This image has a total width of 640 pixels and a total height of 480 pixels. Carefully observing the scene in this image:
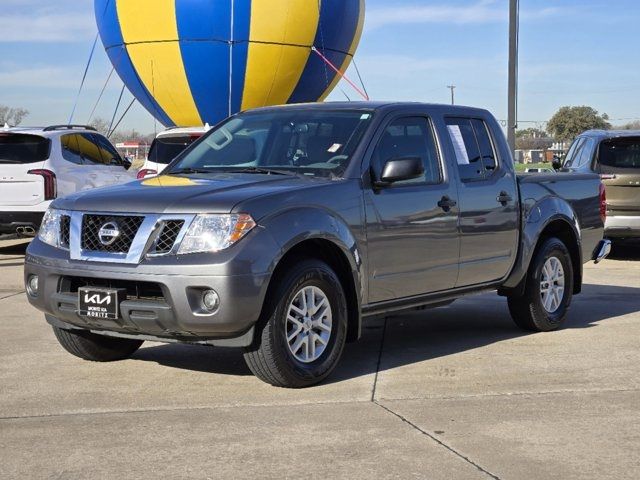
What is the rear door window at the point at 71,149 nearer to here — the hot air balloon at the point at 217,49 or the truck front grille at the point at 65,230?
the truck front grille at the point at 65,230

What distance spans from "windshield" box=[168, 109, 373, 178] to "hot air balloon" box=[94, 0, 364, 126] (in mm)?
20192

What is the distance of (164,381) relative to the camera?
23.1 ft

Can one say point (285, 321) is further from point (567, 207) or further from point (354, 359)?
point (567, 207)

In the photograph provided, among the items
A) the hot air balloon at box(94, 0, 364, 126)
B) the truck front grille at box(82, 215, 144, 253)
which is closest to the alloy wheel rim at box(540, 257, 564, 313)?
the truck front grille at box(82, 215, 144, 253)

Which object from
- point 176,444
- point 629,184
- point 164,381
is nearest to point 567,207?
point 164,381

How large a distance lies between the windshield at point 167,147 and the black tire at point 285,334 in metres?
10.5

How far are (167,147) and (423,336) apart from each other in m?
9.11

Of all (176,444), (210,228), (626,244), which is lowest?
(626,244)

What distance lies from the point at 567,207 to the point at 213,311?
4.11 meters

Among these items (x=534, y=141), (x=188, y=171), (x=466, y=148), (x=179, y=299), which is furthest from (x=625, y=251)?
(x=534, y=141)

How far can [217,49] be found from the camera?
92.2ft

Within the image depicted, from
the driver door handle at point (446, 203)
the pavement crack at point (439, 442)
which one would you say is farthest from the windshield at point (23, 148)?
the pavement crack at point (439, 442)

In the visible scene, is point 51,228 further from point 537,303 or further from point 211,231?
point 537,303

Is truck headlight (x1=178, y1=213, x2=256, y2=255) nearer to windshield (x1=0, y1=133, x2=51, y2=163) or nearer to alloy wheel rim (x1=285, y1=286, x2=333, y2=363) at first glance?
alloy wheel rim (x1=285, y1=286, x2=333, y2=363)
